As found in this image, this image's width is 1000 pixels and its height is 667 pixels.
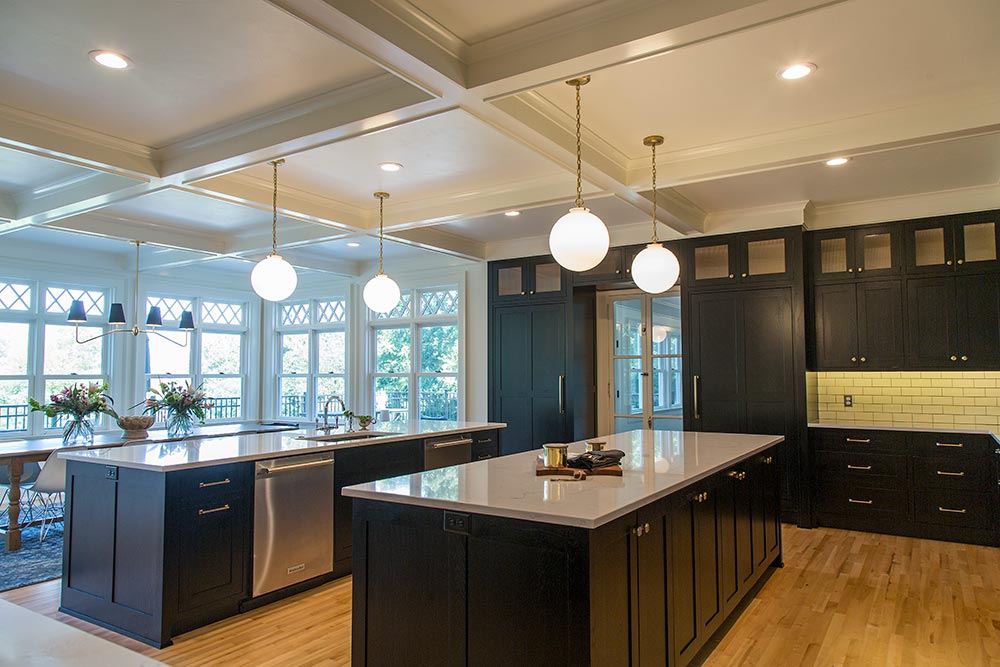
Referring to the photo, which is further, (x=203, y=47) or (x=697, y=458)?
(x=697, y=458)

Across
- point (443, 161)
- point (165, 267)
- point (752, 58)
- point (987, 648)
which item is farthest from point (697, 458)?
point (165, 267)

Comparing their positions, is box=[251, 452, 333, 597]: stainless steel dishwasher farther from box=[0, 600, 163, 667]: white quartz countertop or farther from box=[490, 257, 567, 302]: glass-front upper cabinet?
box=[490, 257, 567, 302]: glass-front upper cabinet

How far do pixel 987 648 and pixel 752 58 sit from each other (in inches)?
119

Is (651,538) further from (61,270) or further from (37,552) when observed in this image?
(61,270)

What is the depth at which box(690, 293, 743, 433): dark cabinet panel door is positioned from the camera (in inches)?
231

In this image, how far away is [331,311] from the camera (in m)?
8.90

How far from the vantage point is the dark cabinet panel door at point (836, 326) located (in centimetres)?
557

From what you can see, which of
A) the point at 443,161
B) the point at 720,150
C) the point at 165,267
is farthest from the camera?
the point at 165,267

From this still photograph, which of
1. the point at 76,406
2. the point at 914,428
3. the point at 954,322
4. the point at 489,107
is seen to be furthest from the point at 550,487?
Answer: the point at 76,406

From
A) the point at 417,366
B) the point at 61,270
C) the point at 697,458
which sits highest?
the point at 61,270

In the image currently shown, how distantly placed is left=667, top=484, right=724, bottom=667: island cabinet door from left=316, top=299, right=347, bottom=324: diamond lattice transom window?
21.5 ft

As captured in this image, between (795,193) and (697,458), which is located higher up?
(795,193)

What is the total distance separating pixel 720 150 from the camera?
4137mm

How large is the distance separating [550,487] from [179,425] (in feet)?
15.2
